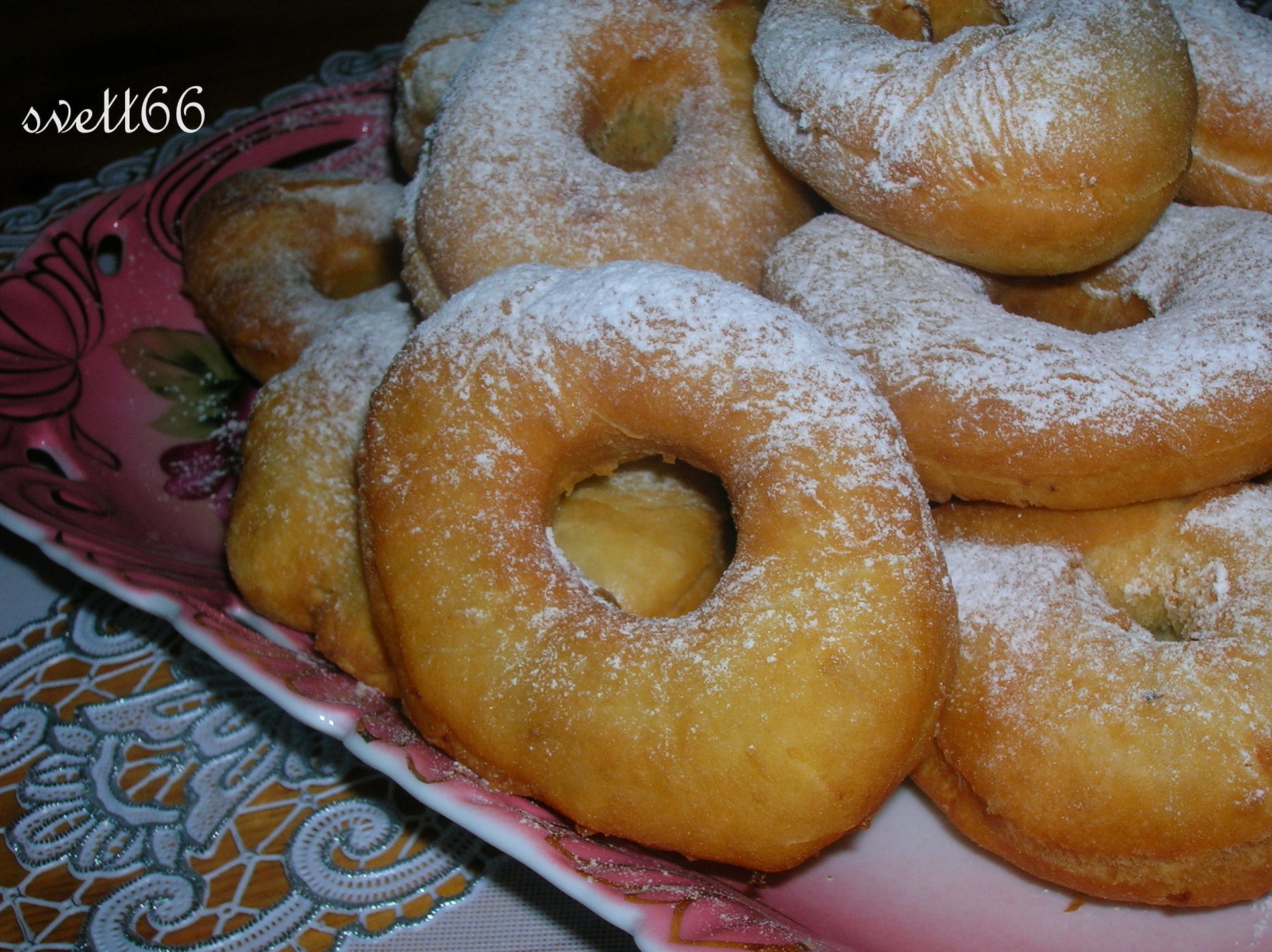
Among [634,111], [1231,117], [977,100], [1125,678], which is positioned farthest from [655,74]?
[1125,678]

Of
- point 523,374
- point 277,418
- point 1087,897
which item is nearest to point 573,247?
point 523,374

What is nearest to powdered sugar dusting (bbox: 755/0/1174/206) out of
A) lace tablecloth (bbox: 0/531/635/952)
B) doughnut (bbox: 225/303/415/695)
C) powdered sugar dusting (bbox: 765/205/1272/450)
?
powdered sugar dusting (bbox: 765/205/1272/450)

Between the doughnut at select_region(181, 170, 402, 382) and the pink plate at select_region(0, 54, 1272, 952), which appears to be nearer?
the pink plate at select_region(0, 54, 1272, 952)

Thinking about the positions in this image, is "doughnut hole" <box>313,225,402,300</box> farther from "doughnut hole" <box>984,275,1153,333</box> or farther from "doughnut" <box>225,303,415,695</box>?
"doughnut hole" <box>984,275,1153,333</box>

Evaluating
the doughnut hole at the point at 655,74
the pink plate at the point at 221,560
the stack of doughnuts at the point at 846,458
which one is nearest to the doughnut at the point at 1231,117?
the stack of doughnuts at the point at 846,458

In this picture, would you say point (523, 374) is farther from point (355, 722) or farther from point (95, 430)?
point (95, 430)

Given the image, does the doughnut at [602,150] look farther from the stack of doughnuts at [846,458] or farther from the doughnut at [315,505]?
the doughnut at [315,505]

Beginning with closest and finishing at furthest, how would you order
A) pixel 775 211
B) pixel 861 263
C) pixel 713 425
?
pixel 713 425
pixel 861 263
pixel 775 211
